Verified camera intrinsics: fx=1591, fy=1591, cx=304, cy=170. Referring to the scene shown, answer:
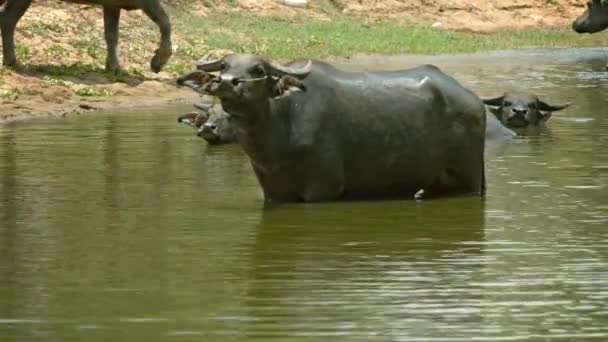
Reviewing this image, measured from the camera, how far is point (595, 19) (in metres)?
29.0

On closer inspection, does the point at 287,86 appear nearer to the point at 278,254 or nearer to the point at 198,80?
the point at 198,80

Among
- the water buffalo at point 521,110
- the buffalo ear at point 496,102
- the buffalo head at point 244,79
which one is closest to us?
the buffalo head at point 244,79

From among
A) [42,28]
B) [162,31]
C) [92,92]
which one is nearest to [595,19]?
[162,31]

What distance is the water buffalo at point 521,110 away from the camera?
16766mm

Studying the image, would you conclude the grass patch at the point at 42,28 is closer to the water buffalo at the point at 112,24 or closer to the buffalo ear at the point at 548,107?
the water buffalo at the point at 112,24

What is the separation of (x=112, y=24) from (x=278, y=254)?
13032mm

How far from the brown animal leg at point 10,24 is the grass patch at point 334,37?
6037 mm

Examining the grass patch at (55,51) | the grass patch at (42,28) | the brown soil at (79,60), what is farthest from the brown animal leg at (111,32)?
the grass patch at (42,28)

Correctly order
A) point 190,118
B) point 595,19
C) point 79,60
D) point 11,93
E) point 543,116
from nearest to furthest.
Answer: point 190,118
point 543,116
point 11,93
point 79,60
point 595,19

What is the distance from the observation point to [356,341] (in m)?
6.97

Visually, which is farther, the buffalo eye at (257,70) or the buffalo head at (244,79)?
the buffalo eye at (257,70)

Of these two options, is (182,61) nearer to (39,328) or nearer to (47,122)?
(47,122)

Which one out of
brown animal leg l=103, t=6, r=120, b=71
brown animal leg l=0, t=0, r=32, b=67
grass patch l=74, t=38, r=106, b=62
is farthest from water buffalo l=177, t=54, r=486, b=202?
grass patch l=74, t=38, r=106, b=62

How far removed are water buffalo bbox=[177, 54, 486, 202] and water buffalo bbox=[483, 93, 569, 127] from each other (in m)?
5.26
